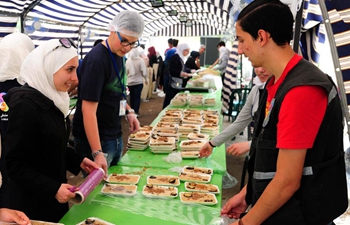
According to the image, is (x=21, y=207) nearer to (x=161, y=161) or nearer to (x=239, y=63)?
(x=161, y=161)

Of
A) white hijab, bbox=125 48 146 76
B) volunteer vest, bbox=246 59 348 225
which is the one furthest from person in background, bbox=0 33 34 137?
white hijab, bbox=125 48 146 76

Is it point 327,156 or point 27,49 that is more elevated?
point 27,49

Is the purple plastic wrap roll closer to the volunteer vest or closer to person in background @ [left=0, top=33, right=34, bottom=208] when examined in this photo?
the volunteer vest

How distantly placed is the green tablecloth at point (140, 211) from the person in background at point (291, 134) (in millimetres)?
620

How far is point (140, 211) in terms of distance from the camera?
186 centimetres

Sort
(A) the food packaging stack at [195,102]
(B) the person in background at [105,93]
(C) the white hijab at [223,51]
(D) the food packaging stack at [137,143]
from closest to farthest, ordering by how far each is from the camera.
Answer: (B) the person in background at [105,93], (D) the food packaging stack at [137,143], (A) the food packaging stack at [195,102], (C) the white hijab at [223,51]

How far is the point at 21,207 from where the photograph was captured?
5.80 ft

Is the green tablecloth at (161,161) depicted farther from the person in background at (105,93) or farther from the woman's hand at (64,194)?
the woman's hand at (64,194)

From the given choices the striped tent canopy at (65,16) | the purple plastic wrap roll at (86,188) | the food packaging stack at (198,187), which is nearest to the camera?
the purple plastic wrap roll at (86,188)

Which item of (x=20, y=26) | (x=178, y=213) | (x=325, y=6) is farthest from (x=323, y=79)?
(x=20, y=26)

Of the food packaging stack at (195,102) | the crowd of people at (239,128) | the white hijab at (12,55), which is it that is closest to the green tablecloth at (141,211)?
the crowd of people at (239,128)

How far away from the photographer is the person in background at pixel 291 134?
1.05m

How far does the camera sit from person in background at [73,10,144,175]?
2145 mm

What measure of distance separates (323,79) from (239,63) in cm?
645
